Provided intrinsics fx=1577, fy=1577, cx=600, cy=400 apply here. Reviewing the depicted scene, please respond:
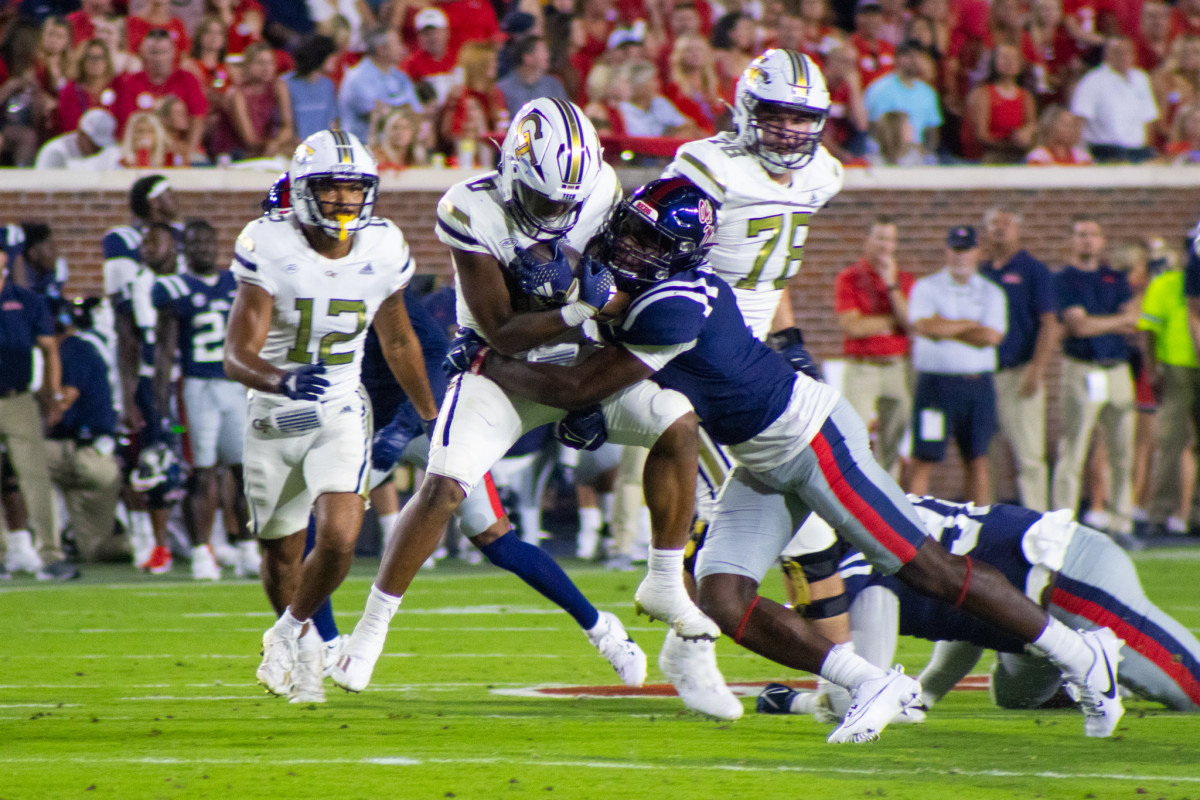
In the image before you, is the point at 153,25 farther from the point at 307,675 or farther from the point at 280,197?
the point at 307,675

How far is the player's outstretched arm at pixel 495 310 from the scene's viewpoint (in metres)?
4.48

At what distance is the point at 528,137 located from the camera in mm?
4520

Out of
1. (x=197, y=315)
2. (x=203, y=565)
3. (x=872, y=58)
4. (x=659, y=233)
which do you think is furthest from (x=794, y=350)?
(x=872, y=58)

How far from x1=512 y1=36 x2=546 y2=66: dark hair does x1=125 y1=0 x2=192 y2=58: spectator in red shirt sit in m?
2.39

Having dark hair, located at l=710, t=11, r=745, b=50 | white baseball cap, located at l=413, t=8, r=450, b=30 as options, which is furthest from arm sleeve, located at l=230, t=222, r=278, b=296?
dark hair, located at l=710, t=11, r=745, b=50

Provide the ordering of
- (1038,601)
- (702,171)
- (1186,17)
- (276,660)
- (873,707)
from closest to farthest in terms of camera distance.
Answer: (873,707), (1038,601), (276,660), (702,171), (1186,17)

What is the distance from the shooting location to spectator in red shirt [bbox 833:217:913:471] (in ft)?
31.5

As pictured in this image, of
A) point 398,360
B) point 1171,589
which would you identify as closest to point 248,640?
point 398,360

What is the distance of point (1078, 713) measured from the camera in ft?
16.0

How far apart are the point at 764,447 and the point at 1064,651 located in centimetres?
99

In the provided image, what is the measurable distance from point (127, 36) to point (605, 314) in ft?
26.3

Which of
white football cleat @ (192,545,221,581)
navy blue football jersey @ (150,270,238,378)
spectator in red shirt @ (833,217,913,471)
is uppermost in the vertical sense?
navy blue football jersey @ (150,270,238,378)

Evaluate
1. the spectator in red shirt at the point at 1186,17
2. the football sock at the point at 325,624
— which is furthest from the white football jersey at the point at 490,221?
the spectator in red shirt at the point at 1186,17

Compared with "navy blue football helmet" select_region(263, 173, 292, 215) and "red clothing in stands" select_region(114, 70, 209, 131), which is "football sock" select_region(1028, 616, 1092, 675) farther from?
"red clothing in stands" select_region(114, 70, 209, 131)
